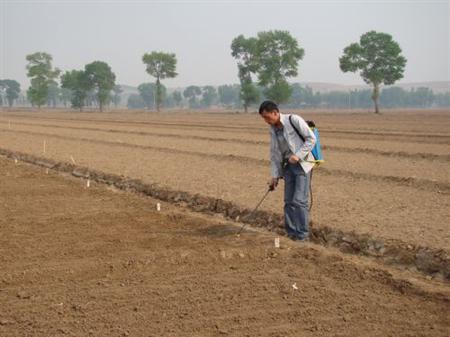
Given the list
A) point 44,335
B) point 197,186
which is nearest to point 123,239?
point 44,335

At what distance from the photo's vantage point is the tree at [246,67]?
7419 centimetres

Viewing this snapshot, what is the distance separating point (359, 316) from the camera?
4.48 m

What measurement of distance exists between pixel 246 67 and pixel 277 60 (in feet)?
23.1

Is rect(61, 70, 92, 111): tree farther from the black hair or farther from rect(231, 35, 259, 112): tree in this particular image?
the black hair

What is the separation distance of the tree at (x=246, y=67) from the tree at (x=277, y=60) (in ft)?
8.30

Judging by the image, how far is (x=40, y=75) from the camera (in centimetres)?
10306

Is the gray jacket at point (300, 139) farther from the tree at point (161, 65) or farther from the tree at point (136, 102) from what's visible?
the tree at point (136, 102)

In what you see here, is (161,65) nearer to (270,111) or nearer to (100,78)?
(100,78)

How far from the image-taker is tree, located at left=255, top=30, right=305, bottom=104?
69812 mm

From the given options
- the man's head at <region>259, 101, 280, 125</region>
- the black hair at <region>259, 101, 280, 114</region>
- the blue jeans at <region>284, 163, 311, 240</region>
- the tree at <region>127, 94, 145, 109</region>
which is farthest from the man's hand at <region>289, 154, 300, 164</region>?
the tree at <region>127, 94, 145, 109</region>

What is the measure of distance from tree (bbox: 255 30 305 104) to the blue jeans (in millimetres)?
63848

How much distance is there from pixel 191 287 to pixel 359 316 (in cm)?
170

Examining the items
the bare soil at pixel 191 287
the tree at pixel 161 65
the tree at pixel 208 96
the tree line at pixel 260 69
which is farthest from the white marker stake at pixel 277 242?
the tree at pixel 208 96

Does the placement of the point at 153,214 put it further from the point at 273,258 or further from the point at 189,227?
the point at 273,258
